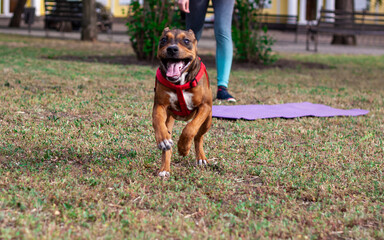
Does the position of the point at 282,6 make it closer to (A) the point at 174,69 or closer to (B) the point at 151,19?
(B) the point at 151,19

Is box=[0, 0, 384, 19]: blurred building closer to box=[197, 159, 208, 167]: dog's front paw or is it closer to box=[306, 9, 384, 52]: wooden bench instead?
box=[306, 9, 384, 52]: wooden bench

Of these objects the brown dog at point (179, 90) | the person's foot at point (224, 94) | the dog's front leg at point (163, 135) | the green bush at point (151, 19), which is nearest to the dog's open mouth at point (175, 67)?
the brown dog at point (179, 90)

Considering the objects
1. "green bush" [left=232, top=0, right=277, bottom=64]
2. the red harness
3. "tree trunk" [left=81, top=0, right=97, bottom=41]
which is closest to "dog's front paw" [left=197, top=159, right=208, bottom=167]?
the red harness

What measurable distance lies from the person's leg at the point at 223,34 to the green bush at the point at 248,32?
4271 millimetres

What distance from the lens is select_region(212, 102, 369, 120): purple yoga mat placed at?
550 centimetres

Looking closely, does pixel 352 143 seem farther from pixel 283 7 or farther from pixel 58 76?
pixel 283 7

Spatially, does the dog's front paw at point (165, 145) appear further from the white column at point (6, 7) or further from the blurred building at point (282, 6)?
the white column at point (6, 7)

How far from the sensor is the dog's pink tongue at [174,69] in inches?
131

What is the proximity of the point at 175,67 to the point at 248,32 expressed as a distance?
787 centimetres

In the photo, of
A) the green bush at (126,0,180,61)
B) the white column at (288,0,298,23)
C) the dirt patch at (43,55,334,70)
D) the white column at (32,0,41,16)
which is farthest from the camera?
the white column at (288,0,298,23)

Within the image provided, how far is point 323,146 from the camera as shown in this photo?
14.5 ft

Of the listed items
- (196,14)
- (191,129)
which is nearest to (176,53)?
(191,129)

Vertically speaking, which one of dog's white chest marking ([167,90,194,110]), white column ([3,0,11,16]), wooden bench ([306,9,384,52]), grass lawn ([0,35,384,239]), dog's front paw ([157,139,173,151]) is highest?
white column ([3,0,11,16])

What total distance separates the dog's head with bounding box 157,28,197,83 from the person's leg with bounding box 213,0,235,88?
8.59ft
